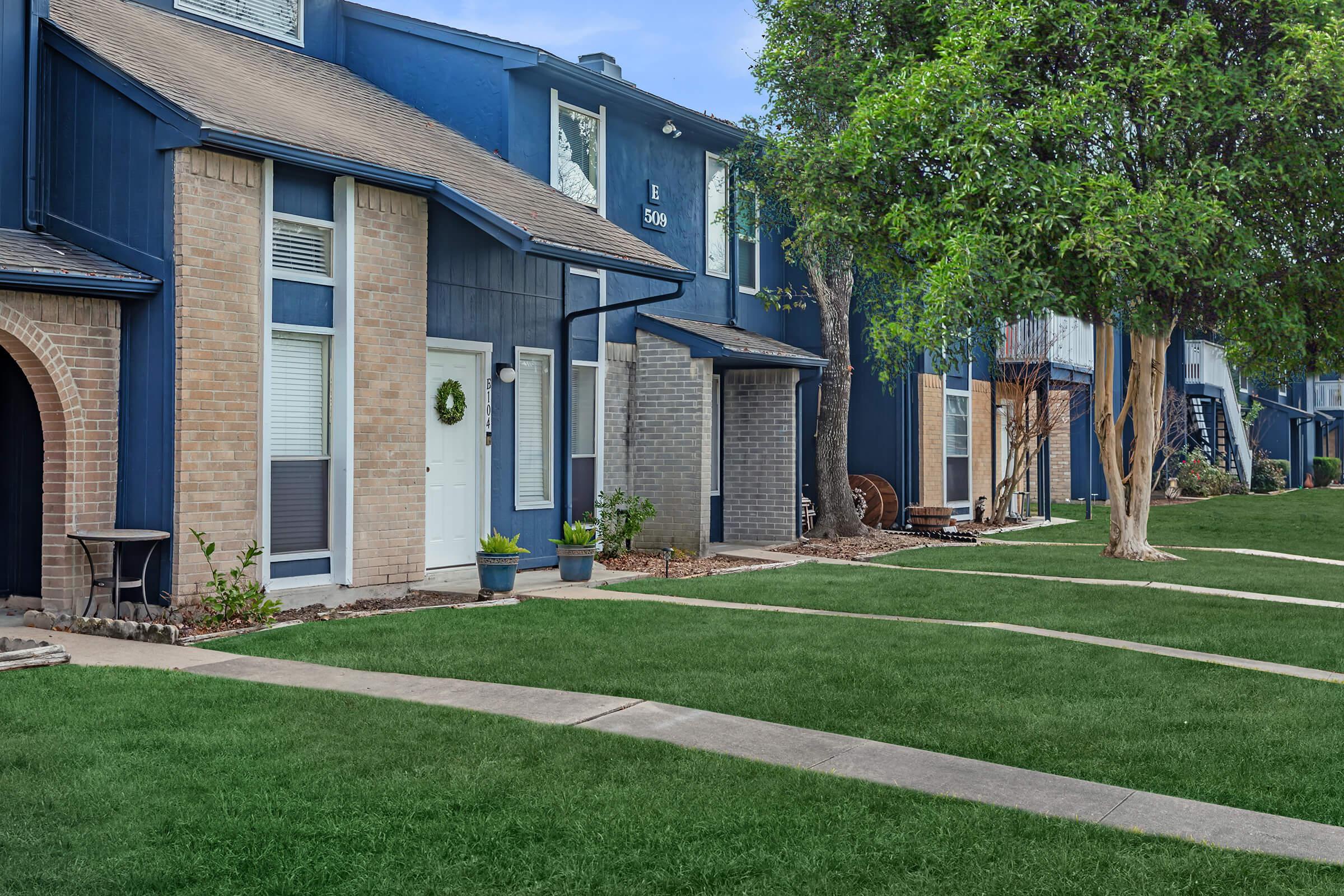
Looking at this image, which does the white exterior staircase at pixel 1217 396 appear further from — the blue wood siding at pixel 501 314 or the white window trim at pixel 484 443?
the white window trim at pixel 484 443

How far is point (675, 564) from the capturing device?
15656 millimetres

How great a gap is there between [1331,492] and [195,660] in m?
37.4

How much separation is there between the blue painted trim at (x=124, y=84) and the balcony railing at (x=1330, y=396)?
47710 mm

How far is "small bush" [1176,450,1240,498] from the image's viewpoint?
113 ft

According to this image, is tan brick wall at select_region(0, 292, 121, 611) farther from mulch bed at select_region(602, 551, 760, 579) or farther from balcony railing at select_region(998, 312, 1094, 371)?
balcony railing at select_region(998, 312, 1094, 371)

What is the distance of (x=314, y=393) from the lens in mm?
11570

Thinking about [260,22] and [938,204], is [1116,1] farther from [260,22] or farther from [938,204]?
[260,22]

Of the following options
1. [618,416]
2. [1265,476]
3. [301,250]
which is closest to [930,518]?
[618,416]

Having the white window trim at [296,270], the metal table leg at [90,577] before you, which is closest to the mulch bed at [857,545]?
the white window trim at [296,270]

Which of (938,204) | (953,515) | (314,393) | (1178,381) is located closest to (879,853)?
(314,393)

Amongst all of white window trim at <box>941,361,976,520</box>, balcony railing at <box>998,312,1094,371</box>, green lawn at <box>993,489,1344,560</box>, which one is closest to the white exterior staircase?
green lawn at <box>993,489,1344,560</box>

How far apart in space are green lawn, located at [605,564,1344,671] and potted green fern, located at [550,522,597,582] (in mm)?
352

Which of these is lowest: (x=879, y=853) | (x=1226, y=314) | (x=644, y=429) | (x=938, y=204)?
(x=879, y=853)

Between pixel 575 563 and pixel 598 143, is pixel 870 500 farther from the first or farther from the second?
pixel 575 563
